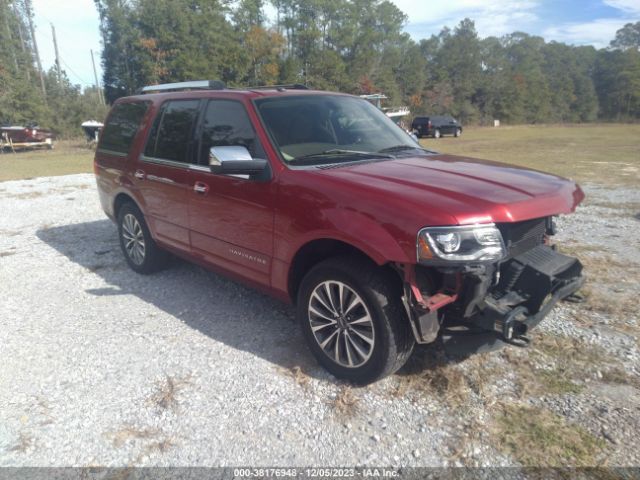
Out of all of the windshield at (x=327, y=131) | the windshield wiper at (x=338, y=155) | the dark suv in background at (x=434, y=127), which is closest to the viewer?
the windshield wiper at (x=338, y=155)

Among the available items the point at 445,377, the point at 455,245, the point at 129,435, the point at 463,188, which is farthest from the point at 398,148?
the point at 129,435

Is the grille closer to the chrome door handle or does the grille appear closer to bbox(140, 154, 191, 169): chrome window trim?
the chrome door handle

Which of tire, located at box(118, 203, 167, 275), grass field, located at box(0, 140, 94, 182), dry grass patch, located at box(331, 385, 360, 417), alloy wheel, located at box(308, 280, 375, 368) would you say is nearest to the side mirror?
alloy wheel, located at box(308, 280, 375, 368)

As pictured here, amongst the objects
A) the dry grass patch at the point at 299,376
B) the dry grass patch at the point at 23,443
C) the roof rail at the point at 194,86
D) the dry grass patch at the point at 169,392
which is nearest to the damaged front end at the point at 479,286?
the dry grass patch at the point at 299,376

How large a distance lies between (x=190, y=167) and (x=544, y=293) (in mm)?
3021

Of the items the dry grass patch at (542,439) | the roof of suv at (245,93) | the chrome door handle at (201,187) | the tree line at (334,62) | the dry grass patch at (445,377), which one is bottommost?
the dry grass patch at (445,377)

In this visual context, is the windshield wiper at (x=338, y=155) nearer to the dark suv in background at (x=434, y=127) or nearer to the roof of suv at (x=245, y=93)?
the roof of suv at (x=245, y=93)

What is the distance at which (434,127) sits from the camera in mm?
38188

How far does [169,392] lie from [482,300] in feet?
6.92

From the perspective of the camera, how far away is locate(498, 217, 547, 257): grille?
2971mm

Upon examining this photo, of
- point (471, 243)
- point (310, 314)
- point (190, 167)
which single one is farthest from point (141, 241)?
point (471, 243)

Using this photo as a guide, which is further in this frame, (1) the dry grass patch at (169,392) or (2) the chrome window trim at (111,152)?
(2) the chrome window trim at (111,152)

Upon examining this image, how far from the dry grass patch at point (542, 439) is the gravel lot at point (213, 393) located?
55 mm

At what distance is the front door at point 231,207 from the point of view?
3594mm
